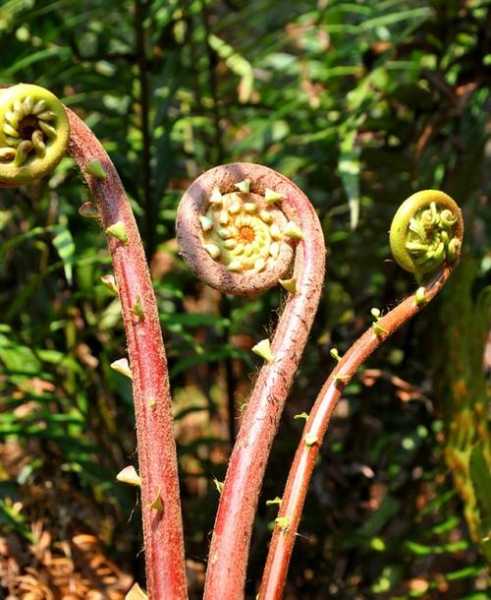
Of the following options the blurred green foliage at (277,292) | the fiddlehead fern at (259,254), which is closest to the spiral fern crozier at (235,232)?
the fiddlehead fern at (259,254)

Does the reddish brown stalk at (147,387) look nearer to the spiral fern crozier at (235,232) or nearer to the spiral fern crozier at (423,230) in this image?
the spiral fern crozier at (235,232)

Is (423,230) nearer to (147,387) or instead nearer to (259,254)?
(259,254)

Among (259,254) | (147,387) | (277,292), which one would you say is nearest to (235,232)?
(259,254)

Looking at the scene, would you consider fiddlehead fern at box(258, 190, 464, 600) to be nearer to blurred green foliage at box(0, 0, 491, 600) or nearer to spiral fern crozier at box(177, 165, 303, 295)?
spiral fern crozier at box(177, 165, 303, 295)

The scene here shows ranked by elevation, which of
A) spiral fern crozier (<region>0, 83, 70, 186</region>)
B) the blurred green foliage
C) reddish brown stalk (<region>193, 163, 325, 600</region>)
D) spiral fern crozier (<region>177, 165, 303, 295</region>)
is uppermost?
spiral fern crozier (<region>0, 83, 70, 186</region>)

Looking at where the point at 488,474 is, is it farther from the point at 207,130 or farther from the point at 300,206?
the point at 207,130

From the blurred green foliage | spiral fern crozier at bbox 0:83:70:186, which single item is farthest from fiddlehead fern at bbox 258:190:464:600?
the blurred green foliage

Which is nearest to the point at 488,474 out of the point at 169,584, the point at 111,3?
the point at 169,584
